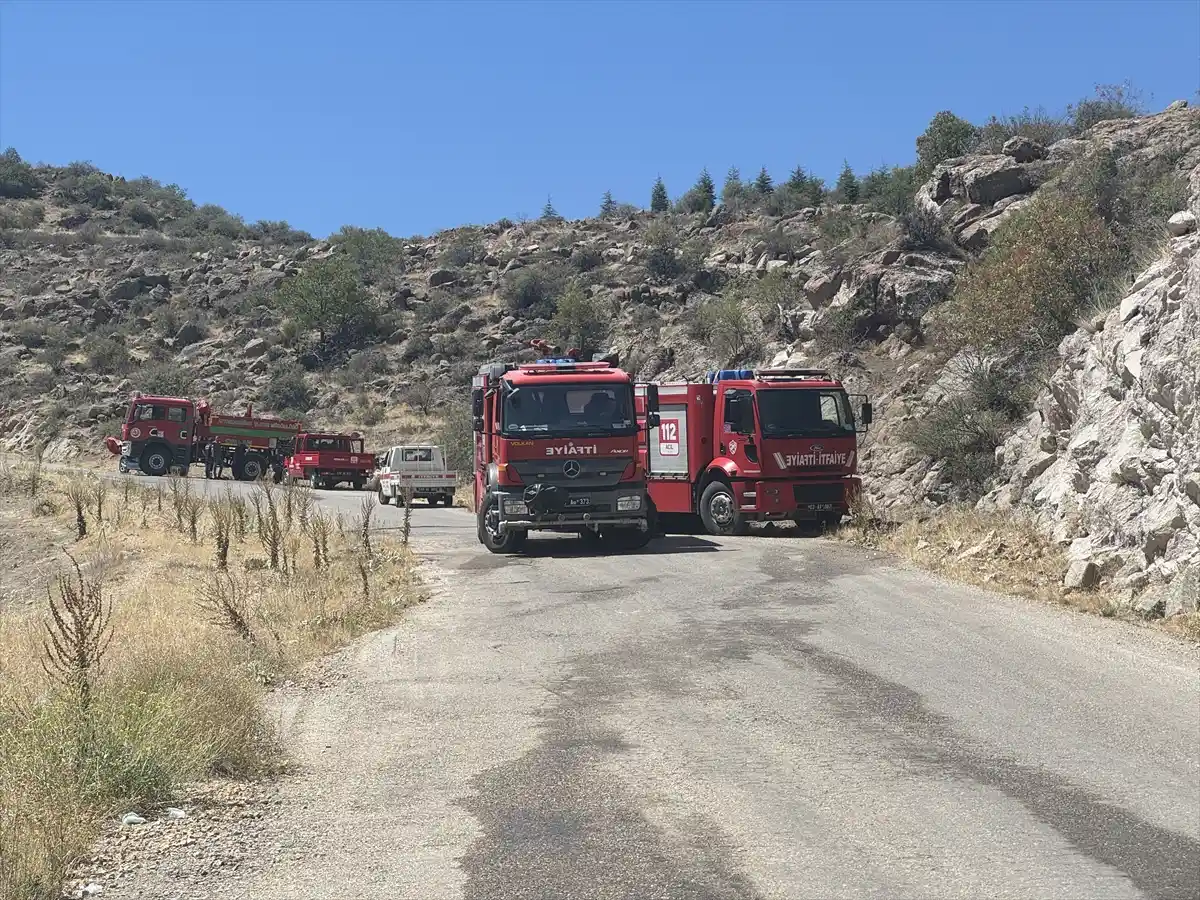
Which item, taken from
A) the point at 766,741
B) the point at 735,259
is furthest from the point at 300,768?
the point at 735,259

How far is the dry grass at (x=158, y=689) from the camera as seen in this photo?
5691 millimetres

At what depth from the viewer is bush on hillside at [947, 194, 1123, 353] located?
72.8ft

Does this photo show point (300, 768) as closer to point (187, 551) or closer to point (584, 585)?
point (584, 585)

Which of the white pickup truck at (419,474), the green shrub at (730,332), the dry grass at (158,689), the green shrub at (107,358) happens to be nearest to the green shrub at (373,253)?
the green shrub at (107,358)

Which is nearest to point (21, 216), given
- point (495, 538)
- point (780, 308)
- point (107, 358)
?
point (107, 358)

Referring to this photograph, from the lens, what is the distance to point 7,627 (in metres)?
14.1

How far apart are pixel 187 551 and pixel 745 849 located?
17120 mm

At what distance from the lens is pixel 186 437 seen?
1895 inches

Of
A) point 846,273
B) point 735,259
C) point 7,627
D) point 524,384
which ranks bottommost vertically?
point 7,627

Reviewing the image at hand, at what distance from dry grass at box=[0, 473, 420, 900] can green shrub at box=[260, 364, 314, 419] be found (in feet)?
142

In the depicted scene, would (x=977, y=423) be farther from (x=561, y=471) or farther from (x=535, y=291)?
(x=535, y=291)

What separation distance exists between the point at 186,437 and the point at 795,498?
34795 mm

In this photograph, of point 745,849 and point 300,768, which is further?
point 300,768

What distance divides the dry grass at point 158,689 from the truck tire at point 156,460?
30.2 metres
